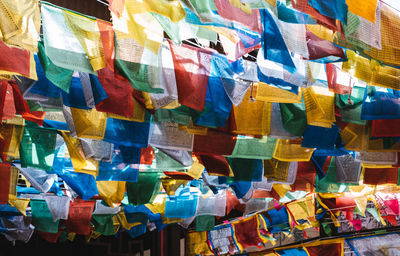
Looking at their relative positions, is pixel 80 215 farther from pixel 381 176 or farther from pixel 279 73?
pixel 279 73

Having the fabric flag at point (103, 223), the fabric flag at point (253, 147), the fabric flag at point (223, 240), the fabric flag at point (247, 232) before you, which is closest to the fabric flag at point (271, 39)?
the fabric flag at point (253, 147)

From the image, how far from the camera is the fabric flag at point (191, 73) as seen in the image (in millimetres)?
3641

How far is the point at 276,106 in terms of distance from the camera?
15.4ft

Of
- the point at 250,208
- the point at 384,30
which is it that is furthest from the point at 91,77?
the point at 250,208

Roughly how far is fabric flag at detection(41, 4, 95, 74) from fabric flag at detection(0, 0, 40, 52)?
0.26 metres

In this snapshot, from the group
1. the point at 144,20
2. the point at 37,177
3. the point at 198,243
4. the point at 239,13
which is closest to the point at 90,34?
the point at 144,20

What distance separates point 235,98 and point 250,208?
6136mm

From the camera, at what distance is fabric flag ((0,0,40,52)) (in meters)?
2.61

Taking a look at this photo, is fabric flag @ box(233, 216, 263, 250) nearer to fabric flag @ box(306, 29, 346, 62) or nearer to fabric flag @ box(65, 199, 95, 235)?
fabric flag @ box(65, 199, 95, 235)

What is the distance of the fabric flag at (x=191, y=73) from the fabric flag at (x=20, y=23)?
1143 mm

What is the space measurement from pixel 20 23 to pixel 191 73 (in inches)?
56.0

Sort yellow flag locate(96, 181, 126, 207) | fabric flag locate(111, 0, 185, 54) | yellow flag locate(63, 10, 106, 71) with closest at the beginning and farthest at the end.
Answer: fabric flag locate(111, 0, 185, 54) → yellow flag locate(63, 10, 106, 71) → yellow flag locate(96, 181, 126, 207)

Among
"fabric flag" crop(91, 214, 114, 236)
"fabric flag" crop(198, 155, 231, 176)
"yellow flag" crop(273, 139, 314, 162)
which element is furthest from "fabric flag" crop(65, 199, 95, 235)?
"yellow flag" crop(273, 139, 314, 162)

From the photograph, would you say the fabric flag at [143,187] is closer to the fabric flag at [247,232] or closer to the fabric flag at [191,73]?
the fabric flag at [191,73]
